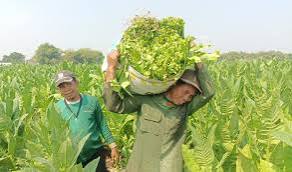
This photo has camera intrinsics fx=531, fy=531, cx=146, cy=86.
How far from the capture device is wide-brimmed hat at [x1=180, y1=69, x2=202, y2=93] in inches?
97.5

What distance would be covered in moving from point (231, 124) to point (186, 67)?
23.0 inches

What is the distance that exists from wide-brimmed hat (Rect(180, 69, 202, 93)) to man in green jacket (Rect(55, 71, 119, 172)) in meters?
1.04

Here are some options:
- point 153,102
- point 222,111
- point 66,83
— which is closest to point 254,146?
point 153,102

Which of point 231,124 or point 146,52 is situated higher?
point 146,52

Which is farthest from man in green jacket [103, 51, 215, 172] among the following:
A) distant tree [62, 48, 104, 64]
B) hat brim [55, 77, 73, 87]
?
distant tree [62, 48, 104, 64]

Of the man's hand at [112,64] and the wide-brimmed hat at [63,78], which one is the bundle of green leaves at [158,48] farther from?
the wide-brimmed hat at [63,78]

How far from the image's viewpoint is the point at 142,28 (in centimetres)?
251

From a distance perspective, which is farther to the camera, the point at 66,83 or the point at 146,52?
the point at 66,83

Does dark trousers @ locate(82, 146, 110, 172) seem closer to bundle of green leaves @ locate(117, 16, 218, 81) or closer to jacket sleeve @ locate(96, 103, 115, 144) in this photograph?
jacket sleeve @ locate(96, 103, 115, 144)

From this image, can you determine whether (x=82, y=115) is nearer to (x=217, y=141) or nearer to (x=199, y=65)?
(x=217, y=141)

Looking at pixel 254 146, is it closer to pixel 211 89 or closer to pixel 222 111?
pixel 211 89

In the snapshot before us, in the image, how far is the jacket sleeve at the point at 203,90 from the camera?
260 cm

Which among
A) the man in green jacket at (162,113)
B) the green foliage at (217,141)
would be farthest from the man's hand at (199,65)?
the green foliage at (217,141)

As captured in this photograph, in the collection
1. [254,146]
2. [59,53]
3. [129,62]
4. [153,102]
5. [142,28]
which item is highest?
[59,53]
